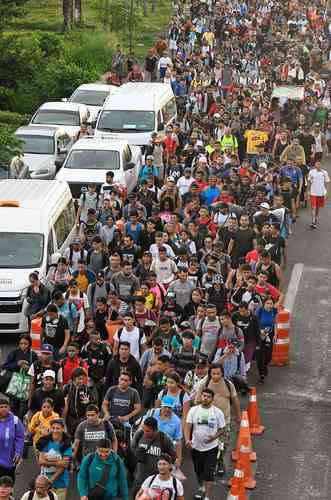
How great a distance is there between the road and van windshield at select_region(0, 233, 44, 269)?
3.74ft

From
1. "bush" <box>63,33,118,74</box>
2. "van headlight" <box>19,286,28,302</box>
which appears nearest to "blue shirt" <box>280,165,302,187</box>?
"van headlight" <box>19,286,28,302</box>

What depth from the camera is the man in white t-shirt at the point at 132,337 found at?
17188 millimetres

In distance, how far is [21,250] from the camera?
21406mm

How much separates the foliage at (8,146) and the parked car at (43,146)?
609 mm

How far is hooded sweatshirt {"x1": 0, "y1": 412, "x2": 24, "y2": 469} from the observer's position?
47.0 feet

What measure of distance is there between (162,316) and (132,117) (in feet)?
44.8

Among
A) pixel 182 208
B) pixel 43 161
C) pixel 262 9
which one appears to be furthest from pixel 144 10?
pixel 182 208

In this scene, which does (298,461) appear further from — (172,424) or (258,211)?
(258,211)

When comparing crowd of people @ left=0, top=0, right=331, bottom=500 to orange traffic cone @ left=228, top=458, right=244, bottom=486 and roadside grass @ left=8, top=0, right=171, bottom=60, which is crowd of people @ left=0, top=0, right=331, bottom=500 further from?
roadside grass @ left=8, top=0, right=171, bottom=60

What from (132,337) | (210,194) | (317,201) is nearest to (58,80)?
(317,201)

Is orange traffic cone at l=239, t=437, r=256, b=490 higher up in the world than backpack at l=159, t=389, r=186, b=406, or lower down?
lower down

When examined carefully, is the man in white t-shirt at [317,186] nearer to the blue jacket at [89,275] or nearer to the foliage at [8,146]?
the foliage at [8,146]

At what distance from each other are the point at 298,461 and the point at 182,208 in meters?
9.13

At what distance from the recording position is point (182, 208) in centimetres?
2484
